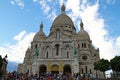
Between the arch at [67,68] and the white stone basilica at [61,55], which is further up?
the white stone basilica at [61,55]

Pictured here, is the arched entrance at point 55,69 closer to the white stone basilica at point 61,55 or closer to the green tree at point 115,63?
the white stone basilica at point 61,55

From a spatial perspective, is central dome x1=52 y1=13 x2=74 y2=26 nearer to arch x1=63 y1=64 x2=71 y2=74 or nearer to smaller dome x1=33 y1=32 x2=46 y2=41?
smaller dome x1=33 y1=32 x2=46 y2=41

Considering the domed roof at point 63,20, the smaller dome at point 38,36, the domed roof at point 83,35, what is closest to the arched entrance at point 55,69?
the domed roof at point 83,35

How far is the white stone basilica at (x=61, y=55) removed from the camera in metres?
49.9

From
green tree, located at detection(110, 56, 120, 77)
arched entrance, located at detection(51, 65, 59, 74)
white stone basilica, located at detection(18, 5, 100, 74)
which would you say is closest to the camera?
green tree, located at detection(110, 56, 120, 77)

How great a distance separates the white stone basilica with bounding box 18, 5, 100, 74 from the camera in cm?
4988

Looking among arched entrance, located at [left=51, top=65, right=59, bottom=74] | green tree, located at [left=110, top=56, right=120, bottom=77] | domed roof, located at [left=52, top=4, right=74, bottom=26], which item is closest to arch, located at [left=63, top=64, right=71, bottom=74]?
arched entrance, located at [left=51, top=65, right=59, bottom=74]

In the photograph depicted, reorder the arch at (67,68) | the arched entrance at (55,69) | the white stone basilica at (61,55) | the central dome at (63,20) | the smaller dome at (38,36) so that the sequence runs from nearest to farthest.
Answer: the white stone basilica at (61,55) → the arched entrance at (55,69) → the arch at (67,68) → the smaller dome at (38,36) → the central dome at (63,20)

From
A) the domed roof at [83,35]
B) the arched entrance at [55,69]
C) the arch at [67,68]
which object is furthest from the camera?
the domed roof at [83,35]

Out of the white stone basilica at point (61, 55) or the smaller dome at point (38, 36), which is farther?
the smaller dome at point (38, 36)

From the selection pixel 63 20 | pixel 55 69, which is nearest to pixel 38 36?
pixel 63 20

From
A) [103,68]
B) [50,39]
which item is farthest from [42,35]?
[103,68]

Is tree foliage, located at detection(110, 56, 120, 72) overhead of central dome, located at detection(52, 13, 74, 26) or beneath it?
beneath

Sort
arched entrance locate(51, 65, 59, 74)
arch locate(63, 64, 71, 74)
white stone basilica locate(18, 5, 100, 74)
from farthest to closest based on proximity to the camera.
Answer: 1. arch locate(63, 64, 71, 74)
2. arched entrance locate(51, 65, 59, 74)
3. white stone basilica locate(18, 5, 100, 74)
